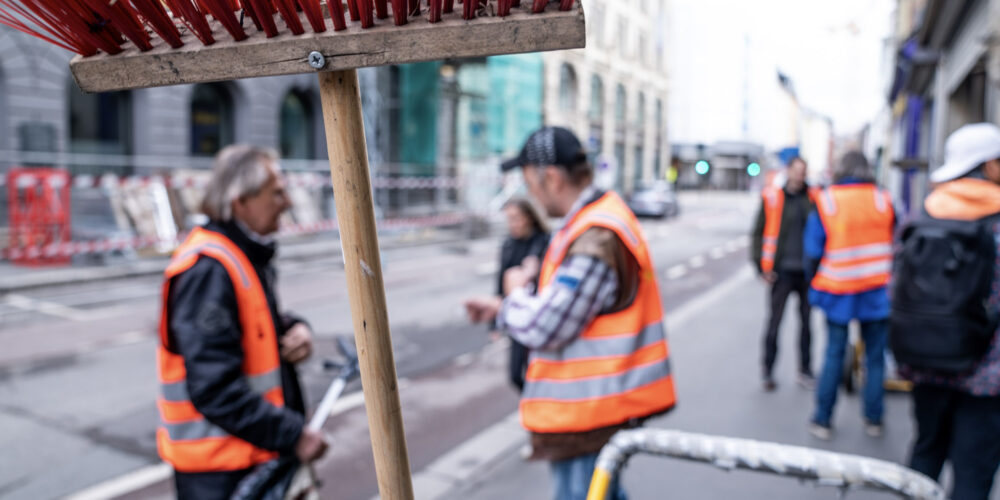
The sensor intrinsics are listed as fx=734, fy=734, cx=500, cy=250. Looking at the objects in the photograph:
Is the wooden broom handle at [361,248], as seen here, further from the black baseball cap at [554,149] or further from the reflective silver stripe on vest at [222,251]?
the black baseball cap at [554,149]

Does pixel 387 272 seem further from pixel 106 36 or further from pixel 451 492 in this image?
pixel 106 36

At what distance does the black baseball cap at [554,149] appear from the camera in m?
2.53

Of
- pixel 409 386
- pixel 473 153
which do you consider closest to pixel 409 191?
pixel 473 153

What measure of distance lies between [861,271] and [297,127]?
19.1 metres

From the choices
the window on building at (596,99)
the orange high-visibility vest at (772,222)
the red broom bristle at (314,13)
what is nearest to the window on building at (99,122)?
the orange high-visibility vest at (772,222)

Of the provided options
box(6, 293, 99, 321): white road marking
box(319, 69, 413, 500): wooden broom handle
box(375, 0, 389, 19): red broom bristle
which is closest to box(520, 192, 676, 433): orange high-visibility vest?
box(319, 69, 413, 500): wooden broom handle

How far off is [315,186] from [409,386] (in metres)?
11.8

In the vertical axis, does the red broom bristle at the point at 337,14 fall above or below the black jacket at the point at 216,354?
above

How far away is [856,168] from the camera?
461 centimetres

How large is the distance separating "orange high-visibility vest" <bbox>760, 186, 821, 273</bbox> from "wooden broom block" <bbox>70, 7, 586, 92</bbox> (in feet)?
17.5

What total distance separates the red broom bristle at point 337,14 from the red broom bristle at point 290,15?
0.04m

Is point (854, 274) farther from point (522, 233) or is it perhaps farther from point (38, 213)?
point (38, 213)

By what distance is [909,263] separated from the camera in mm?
2846

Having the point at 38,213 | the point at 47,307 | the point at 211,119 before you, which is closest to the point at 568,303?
the point at 47,307
